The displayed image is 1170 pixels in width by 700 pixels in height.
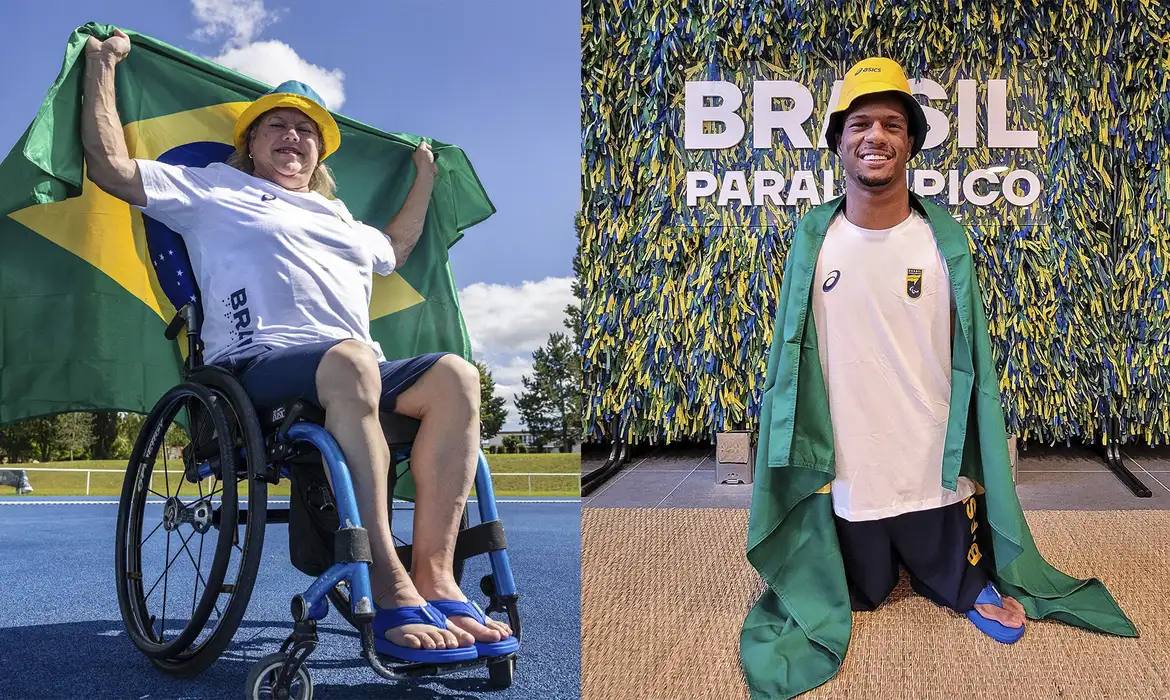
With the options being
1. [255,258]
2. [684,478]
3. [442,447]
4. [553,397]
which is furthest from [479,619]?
[684,478]

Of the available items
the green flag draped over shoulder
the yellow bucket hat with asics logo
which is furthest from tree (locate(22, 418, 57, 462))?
the yellow bucket hat with asics logo

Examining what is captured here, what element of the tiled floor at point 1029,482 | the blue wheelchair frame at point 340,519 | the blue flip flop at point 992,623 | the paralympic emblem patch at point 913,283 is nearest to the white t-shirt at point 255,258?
the blue wheelchair frame at point 340,519

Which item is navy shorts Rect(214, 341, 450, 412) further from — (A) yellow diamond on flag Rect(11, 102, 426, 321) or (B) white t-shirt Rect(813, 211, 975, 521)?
(B) white t-shirt Rect(813, 211, 975, 521)

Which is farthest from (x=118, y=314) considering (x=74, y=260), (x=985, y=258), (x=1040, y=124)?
(x=1040, y=124)

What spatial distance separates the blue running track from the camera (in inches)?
56.1

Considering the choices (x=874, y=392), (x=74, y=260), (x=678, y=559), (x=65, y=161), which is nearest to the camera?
(x=65, y=161)

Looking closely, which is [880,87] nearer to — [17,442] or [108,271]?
[108,271]

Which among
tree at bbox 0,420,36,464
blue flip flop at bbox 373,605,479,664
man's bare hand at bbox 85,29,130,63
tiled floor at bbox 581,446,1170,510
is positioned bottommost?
blue flip flop at bbox 373,605,479,664

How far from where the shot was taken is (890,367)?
69.1 inches

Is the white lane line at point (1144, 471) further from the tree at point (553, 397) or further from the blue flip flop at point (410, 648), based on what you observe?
the blue flip flop at point (410, 648)

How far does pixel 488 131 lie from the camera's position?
1918 mm

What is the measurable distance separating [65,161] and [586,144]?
219cm

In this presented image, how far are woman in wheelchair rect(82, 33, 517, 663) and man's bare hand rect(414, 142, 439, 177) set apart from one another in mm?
209

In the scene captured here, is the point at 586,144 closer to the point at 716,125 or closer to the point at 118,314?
the point at 716,125
